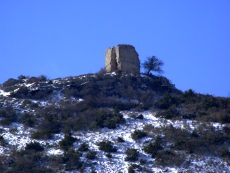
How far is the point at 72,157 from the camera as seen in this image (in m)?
39.2

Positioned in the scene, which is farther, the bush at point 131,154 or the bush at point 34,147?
the bush at point 34,147

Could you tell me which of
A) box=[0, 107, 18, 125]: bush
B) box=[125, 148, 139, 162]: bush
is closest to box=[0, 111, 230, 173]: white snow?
box=[125, 148, 139, 162]: bush

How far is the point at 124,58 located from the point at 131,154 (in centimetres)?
1541

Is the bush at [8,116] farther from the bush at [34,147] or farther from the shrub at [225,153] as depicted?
the shrub at [225,153]

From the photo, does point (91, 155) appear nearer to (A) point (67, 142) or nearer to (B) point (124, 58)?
(A) point (67, 142)

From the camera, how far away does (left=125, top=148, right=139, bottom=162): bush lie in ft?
129

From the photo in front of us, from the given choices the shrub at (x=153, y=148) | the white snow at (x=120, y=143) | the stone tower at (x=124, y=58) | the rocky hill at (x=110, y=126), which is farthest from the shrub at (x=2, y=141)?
the stone tower at (x=124, y=58)

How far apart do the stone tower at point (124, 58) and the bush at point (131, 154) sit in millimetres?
14552

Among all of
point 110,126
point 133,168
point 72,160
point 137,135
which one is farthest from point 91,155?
point 110,126

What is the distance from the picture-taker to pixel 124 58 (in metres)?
54.0

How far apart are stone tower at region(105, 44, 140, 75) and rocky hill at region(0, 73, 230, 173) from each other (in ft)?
3.16

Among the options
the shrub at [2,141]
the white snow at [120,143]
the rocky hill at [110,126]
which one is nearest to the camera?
the white snow at [120,143]

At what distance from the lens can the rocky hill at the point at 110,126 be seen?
128 feet

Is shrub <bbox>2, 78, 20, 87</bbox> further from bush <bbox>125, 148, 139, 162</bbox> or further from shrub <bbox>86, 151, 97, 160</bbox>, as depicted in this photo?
bush <bbox>125, 148, 139, 162</bbox>
